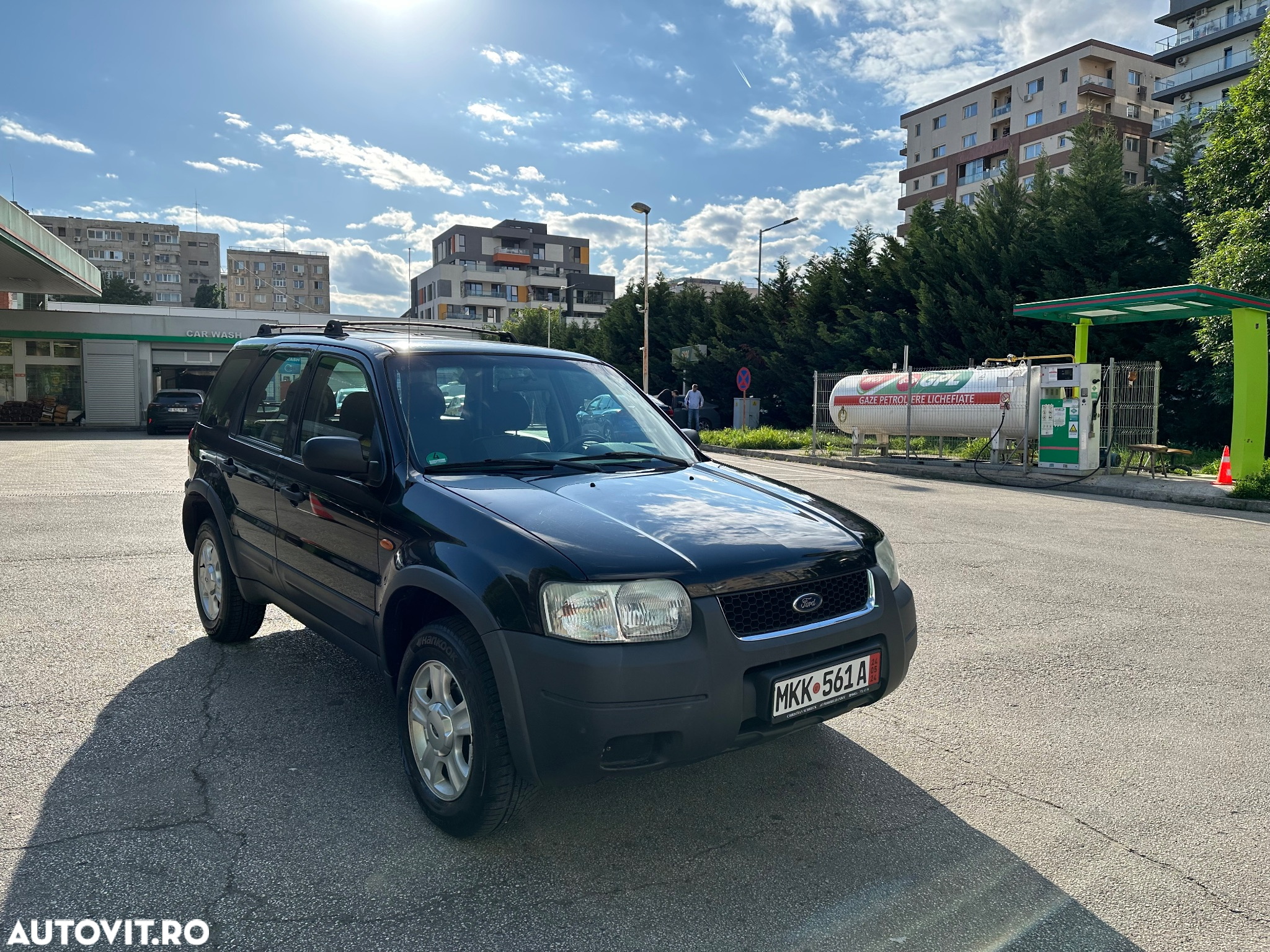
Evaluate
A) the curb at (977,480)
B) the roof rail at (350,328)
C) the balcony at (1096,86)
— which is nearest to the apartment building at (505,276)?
the balcony at (1096,86)

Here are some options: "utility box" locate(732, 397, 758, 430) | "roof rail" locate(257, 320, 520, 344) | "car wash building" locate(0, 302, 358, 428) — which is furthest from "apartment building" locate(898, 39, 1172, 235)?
"roof rail" locate(257, 320, 520, 344)

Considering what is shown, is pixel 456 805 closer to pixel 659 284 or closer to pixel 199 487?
pixel 199 487

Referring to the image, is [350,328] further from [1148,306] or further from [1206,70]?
[1206,70]

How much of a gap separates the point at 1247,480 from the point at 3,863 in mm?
15809

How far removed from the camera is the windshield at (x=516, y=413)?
366 cm

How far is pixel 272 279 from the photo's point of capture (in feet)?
451

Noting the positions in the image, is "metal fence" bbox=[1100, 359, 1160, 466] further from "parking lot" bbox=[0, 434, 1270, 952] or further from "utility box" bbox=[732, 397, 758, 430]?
"utility box" bbox=[732, 397, 758, 430]

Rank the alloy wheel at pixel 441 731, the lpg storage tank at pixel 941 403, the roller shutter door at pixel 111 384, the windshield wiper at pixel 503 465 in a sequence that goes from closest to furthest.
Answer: the alloy wheel at pixel 441 731 < the windshield wiper at pixel 503 465 < the lpg storage tank at pixel 941 403 < the roller shutter door at pixel 111 384

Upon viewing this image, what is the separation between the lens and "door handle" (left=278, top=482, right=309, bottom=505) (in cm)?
399

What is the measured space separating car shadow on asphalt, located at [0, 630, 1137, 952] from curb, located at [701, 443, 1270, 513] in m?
12.5

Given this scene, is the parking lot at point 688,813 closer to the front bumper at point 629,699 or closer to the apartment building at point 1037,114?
the front bumper at point 629,699

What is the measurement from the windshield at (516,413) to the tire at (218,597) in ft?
5.98

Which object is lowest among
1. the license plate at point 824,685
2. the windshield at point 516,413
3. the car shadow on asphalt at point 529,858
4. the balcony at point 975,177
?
the car shadow on asphalt at point 529,858

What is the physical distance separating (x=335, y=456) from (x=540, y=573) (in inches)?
45.6
